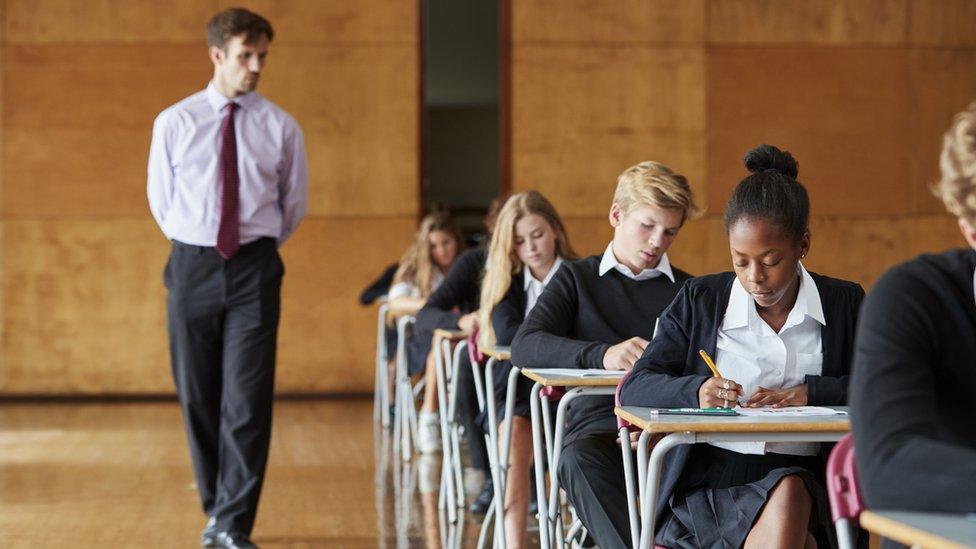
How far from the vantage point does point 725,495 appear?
8.09 ft

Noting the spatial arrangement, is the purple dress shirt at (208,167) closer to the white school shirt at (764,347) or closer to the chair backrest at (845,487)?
the white school shirt at (764,347)

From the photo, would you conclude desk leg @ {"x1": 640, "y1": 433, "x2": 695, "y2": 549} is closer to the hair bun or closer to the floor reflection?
the hair bun

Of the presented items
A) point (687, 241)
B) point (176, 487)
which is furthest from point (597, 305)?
point (687, 241)

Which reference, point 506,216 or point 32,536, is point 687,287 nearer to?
point 506,216

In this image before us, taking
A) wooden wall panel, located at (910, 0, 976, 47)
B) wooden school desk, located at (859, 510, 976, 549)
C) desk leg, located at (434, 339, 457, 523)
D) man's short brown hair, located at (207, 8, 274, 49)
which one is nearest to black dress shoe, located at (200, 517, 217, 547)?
desk leg, located at (434, 339, 457, 523)

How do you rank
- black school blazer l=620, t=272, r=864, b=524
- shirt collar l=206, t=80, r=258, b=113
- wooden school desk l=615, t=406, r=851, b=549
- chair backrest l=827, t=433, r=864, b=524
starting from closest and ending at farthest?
1. chair backrest l=827, t=433, r=864, b=524
2. wooden school desk l=615, t=406, r=851, b=549
3. black school blazer l=620, t=272, r=864, b=524
4. shirt collar l=206, t=80, r=258, b=113

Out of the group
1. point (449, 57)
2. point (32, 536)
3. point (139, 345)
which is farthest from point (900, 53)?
point (32, 536)

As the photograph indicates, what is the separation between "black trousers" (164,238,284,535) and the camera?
4258 millimetres

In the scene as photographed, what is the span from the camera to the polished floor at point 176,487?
14.7 feet

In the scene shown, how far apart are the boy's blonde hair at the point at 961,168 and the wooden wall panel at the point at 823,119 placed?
301 inches

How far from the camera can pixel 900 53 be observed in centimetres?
923

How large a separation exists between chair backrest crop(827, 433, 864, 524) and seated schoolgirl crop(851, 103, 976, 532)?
0.10 metres

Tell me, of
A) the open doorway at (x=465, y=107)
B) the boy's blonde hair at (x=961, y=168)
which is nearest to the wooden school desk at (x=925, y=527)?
the boy's blonde hair at (x=961, y=168)

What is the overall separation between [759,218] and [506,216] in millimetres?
1907
